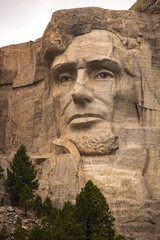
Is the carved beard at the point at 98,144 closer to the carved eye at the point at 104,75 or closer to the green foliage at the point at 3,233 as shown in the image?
the carved eye at the point at 104,75

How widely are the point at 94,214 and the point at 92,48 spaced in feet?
19.3

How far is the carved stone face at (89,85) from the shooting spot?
72.7 feet

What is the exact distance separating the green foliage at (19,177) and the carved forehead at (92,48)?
11.0 feet

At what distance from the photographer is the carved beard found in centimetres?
2172

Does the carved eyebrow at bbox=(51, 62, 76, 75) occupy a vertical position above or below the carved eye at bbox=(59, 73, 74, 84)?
above

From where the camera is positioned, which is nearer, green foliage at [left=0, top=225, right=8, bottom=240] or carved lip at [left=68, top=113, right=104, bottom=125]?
green foliage at [left=0, top=225, right=8, bottom=240]

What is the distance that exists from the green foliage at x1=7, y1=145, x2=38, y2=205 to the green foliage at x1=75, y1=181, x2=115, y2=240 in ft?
9.01

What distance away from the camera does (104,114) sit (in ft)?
72.9

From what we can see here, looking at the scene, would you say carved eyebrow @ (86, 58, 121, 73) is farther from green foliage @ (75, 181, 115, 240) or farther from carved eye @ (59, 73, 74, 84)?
green foliage @ (75, 181, 115, 240)

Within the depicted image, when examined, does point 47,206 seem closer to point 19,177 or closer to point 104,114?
point 19,177

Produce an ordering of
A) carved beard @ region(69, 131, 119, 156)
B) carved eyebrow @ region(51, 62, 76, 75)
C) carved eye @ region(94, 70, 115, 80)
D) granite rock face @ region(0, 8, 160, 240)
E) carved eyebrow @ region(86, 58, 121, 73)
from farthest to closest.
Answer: carved eyebrow @ region(51, 62, 76, 75) → carved eye @ region(94, 70, 115, 80) → carved eyebrow @ region(86, 58, 121, 73) → carved beard @ region(69, 131, 119, 156) → granite rock face @ region(0, 8, 160, 240)

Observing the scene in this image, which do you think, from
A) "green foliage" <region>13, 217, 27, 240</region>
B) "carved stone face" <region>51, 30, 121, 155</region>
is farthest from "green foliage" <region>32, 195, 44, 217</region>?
"carved stone face" <region>51, 30, 121, 155</region>

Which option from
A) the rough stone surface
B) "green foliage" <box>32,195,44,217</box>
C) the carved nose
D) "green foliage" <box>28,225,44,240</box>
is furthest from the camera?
the rough stone surface

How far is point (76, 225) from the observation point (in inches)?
725
